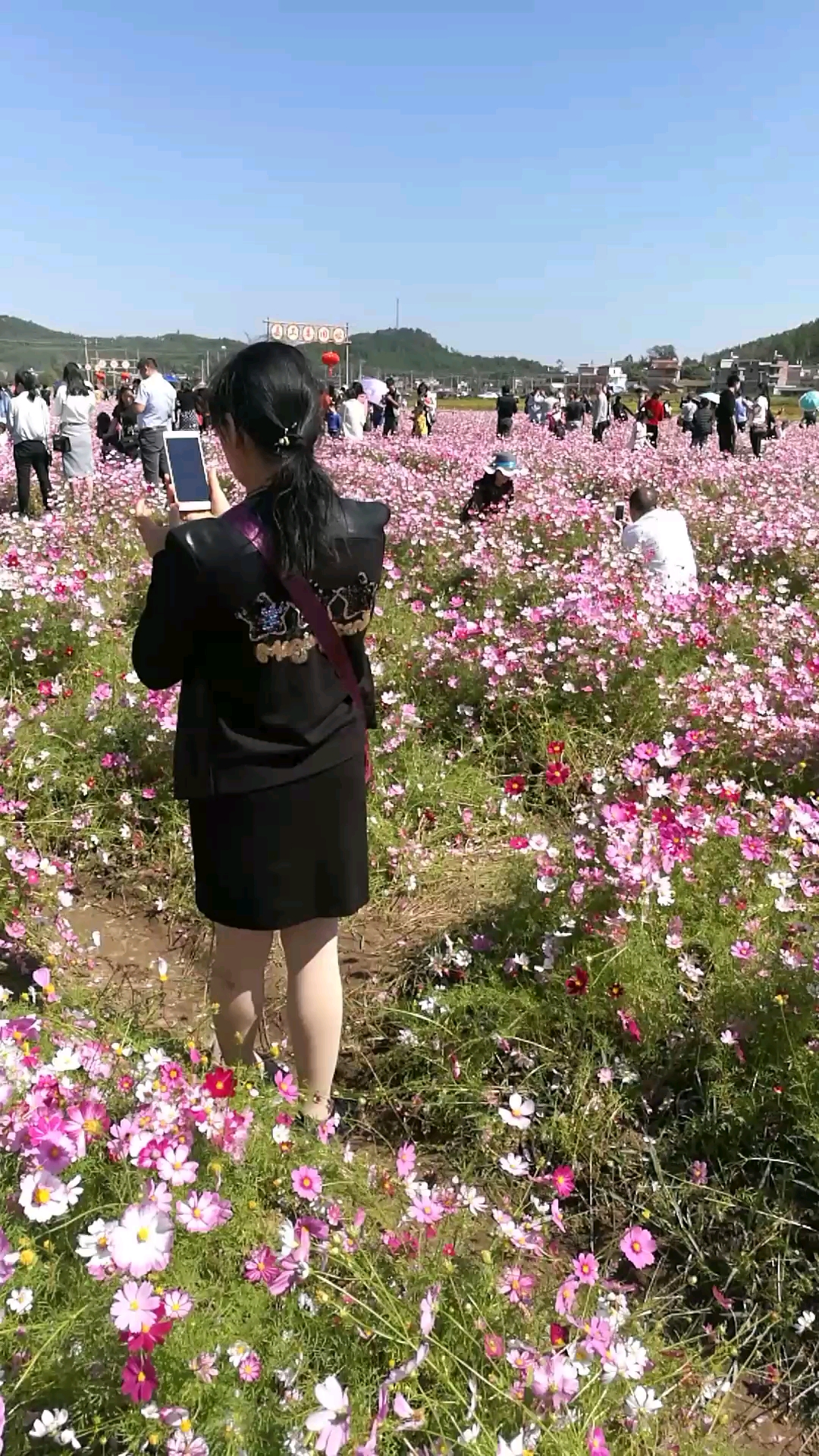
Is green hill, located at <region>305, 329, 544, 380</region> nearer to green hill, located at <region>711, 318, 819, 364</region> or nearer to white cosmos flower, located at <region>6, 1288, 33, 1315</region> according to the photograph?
green hill, located at <region>711, 318, 819, 364</region>

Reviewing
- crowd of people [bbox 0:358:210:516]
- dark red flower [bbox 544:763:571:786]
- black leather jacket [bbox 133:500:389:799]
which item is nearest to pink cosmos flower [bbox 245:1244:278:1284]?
black leather jacket [bbox 133:500:389:799]

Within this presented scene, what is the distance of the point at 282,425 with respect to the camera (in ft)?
5.23

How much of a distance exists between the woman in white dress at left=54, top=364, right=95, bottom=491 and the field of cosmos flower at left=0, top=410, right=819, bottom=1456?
491 cm

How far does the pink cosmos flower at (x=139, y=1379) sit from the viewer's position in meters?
1.13

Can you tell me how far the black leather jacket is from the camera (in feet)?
5.27

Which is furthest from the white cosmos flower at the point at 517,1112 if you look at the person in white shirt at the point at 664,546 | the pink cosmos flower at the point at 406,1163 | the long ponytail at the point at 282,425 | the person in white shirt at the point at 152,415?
the person in white shirt at the point at 152,415

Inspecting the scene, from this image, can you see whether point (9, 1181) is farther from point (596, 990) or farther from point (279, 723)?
point (596, 990)

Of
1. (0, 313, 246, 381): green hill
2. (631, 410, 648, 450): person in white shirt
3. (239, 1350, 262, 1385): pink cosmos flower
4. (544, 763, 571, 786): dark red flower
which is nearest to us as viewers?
(239, 1350, 262, 1385): pink cosmos flower

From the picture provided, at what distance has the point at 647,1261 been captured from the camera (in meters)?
1.63

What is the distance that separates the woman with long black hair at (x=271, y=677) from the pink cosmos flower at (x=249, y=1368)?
1.82 feet

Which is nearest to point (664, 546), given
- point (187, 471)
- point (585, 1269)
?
point (187, 471)

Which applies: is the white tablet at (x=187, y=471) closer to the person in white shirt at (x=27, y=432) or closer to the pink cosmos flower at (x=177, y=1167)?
the pink cosmos flower at (x=177, y=1167)

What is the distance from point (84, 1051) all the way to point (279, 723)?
0.66 meters

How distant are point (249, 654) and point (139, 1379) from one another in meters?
1.06
